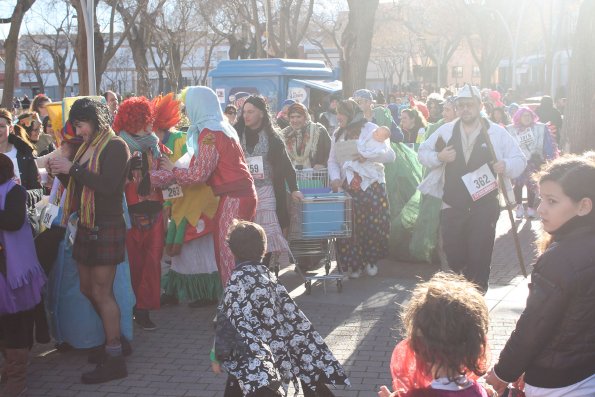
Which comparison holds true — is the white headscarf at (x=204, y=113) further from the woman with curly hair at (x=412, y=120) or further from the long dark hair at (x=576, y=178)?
the woman with curly hair at (x=412, y=120)

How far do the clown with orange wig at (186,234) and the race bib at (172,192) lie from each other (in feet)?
0.39

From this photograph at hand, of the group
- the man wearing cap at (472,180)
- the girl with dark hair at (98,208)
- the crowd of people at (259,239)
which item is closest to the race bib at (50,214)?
the crowd of people at (259,239)

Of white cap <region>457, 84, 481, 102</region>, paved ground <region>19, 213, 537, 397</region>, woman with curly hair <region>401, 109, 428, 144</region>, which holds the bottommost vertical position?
paved ground <region>19, 213, 537, 397</region>

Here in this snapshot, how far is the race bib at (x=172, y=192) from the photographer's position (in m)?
6.69

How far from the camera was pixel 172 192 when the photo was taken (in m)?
6.75

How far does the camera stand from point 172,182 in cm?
646

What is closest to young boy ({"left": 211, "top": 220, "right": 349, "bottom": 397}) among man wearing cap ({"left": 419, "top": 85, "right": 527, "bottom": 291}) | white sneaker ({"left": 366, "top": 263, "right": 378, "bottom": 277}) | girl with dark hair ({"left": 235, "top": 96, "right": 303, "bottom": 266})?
man wearing cap ({"left": 419, "top": 85, "right": 527, "bottom": 291})

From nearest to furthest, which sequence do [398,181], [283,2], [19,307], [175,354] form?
[19,307] < [175,354] < [398,181] < [283,2]

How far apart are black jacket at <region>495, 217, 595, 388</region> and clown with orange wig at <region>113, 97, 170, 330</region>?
148 inches

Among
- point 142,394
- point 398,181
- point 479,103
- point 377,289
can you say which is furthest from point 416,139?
point 142,394

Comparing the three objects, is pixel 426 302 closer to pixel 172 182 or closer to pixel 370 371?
pixel 370 371

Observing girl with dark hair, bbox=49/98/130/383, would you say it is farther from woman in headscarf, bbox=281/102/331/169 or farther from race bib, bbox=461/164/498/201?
woman in headscarf, bbox=281/102/331/169

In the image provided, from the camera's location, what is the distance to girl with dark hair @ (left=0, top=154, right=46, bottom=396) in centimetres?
511

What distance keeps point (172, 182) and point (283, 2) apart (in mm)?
25992
